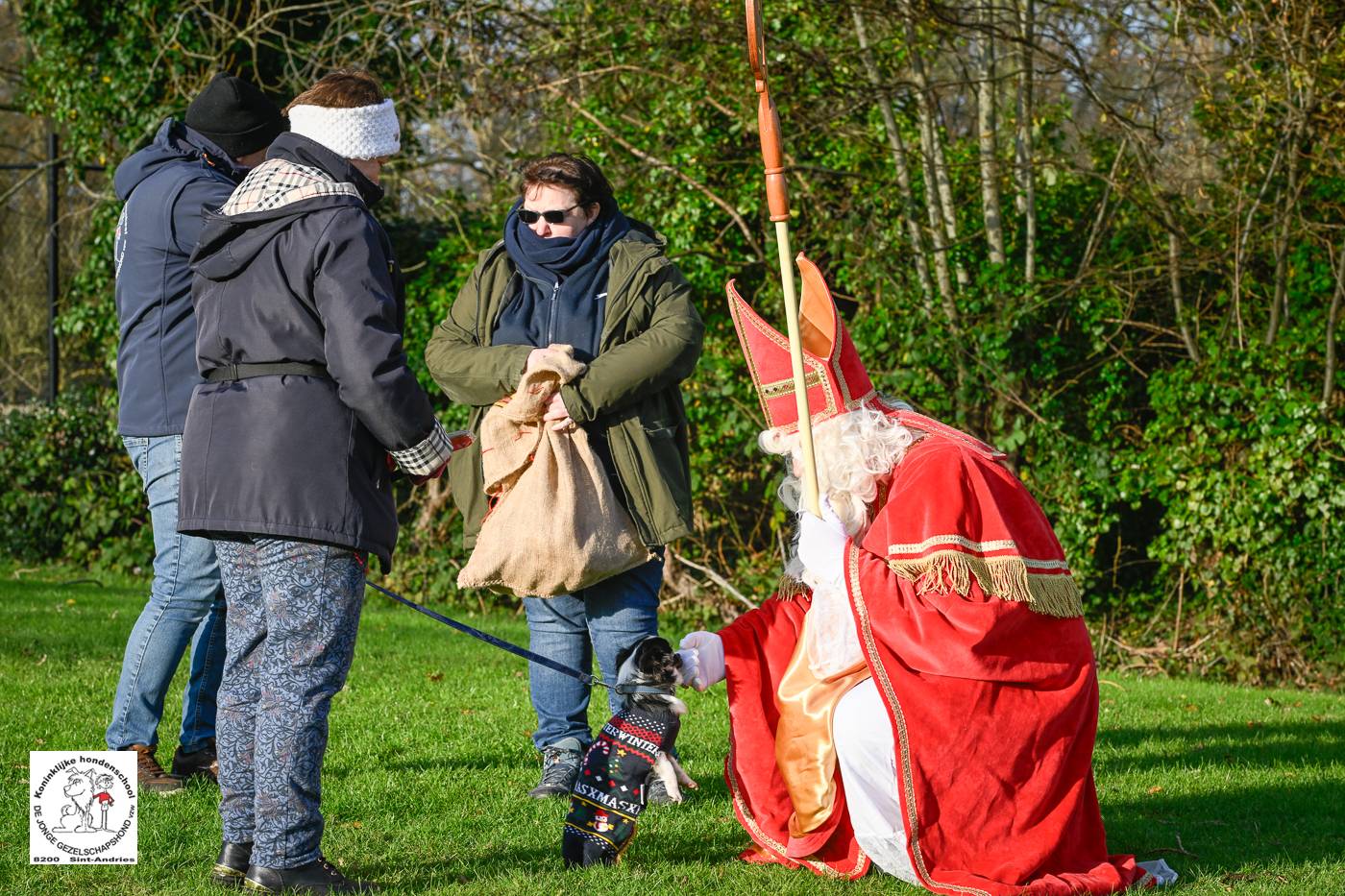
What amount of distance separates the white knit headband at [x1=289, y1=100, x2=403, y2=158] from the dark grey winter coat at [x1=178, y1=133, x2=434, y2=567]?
46 millimetres

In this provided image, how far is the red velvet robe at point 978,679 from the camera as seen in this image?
3.08 m

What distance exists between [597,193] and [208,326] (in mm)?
1458

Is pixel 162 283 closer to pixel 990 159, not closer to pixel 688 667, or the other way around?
pixel 688 667

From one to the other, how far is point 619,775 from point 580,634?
3.41 feet

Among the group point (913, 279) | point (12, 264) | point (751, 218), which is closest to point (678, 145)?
point (751, 218)

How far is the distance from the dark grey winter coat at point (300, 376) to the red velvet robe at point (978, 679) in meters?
1.12

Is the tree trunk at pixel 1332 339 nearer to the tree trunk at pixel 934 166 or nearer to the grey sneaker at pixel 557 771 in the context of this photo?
the tree trunk at pixel 934 166

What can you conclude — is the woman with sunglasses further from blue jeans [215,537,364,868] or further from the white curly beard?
blue jeans [215,537,364,868]

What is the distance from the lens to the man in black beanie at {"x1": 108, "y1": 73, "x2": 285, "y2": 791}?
3.86 m

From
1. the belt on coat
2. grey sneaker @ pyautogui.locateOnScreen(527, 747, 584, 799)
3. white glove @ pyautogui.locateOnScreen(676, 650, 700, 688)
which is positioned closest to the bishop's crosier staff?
white glove @ pyautogui.locateOnScreen(676, 650, 700, 688)

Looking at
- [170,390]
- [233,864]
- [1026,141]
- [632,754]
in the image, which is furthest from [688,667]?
[1026,141]

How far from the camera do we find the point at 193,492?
292 centimetres

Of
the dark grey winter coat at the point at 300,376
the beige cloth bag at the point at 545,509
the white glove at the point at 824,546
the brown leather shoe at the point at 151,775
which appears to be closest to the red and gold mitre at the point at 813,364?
the white glove at the point at 824,546

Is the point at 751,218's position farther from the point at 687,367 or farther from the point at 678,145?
the point at 687,367
